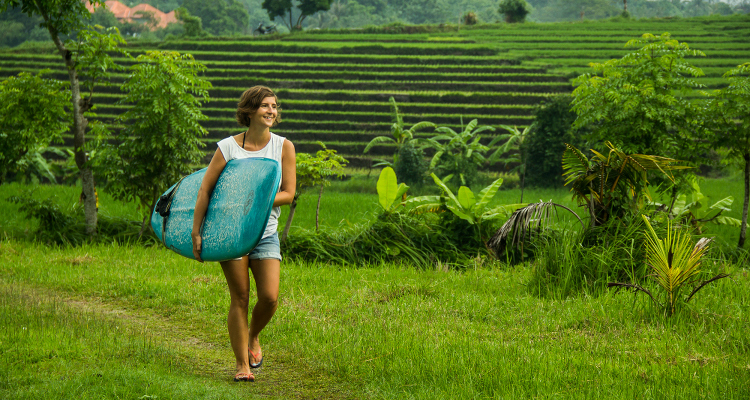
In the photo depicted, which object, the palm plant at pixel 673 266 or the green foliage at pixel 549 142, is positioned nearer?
the palm plant at pixel 673 266

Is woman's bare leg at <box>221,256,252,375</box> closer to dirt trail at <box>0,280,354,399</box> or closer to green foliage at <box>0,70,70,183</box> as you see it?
dirt trail at <box>0,280,354,399</box>

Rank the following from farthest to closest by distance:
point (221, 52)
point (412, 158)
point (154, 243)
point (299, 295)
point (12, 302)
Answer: point (221, 52)
point (412, 158)
point (154, 243)
point (299, 295)
point (12, 302)

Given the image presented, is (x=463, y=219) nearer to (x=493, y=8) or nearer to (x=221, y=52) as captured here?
(x=221, y=52)

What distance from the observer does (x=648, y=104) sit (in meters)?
6.39

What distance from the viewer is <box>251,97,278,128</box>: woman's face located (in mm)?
2748

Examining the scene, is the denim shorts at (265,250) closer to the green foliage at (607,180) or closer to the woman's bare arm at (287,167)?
the woman's bare arm at (287,167)

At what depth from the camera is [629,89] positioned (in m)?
6.42

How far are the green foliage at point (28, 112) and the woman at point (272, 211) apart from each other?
→ 4888 millimetres

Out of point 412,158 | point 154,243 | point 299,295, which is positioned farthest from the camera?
point 412,158

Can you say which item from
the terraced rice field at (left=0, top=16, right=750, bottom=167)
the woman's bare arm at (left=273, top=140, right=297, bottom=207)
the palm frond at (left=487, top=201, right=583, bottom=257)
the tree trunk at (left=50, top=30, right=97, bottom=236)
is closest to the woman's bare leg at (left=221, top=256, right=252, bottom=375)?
the woman's bare arm at (left=273, top=140, right=297, bottom=207)

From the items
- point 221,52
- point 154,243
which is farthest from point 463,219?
point 221,52

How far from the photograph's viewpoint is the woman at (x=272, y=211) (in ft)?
9.05

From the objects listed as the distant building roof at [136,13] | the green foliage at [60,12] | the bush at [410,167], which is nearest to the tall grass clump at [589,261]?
the green foliage at [60,12]

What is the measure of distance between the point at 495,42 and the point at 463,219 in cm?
2395
